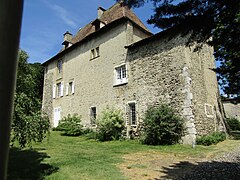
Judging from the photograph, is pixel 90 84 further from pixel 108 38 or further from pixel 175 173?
pixel 175 173

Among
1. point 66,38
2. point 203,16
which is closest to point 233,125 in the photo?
point 66,38

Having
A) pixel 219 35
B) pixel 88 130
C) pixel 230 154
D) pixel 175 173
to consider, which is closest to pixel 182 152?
pixel 230 154

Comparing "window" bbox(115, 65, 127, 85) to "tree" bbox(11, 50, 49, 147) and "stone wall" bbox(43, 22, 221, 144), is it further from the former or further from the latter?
"tree" bbox(11, 50, 49, 147)

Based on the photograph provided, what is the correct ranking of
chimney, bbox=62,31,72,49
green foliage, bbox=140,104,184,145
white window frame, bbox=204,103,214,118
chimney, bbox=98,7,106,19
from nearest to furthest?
green foliage, bbox=140,104,184,145
white window frame, bbox=204,103,214,118
chimney, bbox=98,7,106,19
chimney, bbox=62,31,72,49

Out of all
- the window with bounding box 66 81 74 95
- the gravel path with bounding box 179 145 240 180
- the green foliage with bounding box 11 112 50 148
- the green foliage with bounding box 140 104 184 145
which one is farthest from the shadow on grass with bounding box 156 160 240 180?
the window with bounding box 66 81 74 95

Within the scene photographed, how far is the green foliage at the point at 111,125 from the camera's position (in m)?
11.7

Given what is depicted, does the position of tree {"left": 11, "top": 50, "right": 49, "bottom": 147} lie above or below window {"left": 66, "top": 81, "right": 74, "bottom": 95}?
below

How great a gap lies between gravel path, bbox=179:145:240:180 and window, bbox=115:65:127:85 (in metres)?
7.76

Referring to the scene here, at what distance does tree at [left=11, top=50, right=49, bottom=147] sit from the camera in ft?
15.7

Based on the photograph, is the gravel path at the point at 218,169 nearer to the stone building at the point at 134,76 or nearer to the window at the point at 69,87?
the stone building at the point at 134,76

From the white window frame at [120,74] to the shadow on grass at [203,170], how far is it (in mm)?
7796

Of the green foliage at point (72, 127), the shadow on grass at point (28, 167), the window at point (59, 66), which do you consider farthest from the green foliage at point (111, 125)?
the window at point (59, 66)

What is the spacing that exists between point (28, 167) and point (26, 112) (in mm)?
1644

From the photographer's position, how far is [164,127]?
31.5 feet
